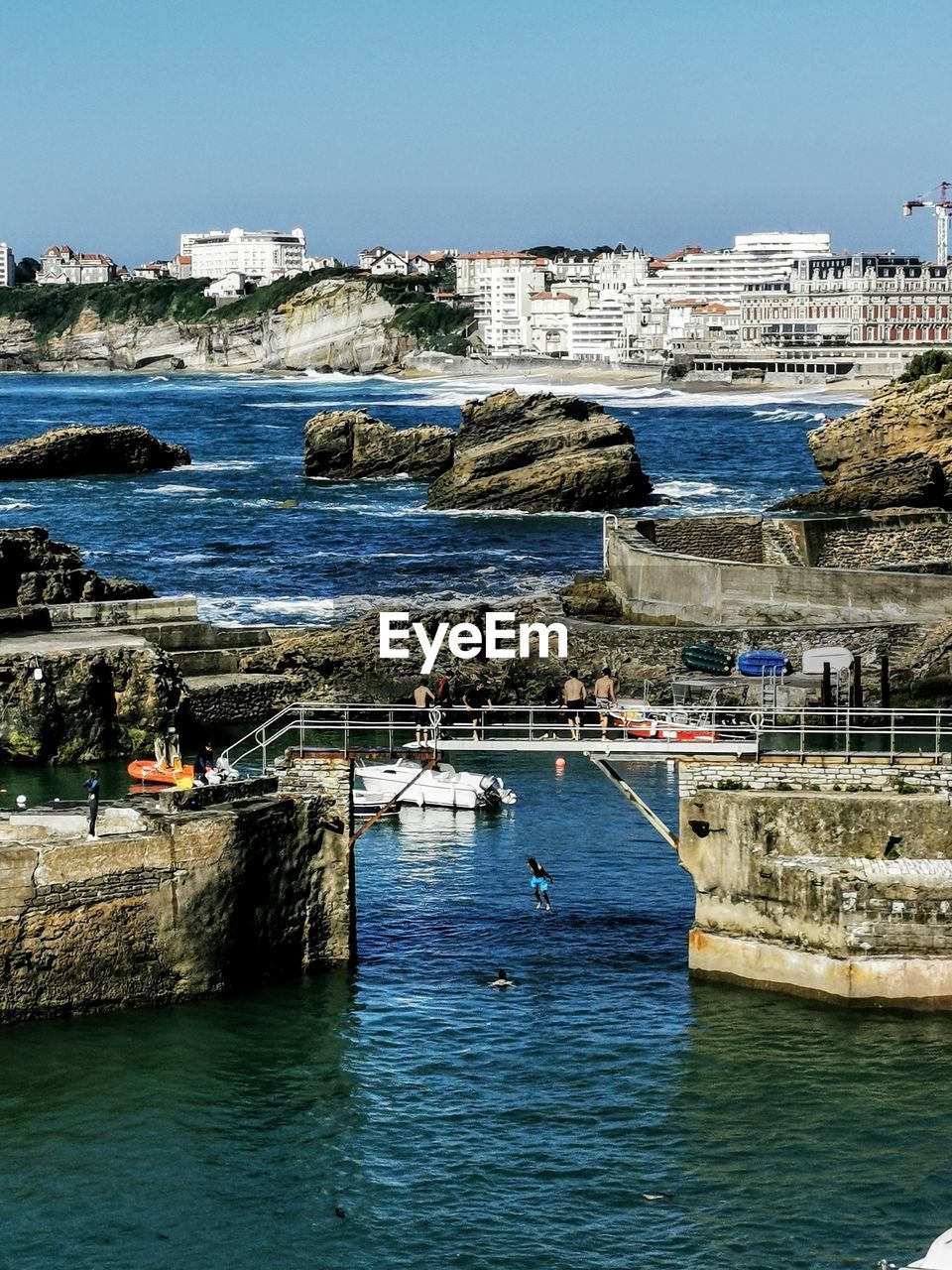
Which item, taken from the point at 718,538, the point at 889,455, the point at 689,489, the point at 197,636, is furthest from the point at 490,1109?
the point at 689,489

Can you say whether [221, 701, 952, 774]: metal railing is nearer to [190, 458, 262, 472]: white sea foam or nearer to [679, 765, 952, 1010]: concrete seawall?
[679, 765, 952, 1010]: concrete seawall

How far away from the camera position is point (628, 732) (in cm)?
4141

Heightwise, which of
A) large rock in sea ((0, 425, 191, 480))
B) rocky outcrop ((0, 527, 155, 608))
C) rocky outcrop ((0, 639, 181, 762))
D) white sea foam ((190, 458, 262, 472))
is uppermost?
large rock in sea ((0, 425, 191, 480))

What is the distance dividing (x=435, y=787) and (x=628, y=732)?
5.05m

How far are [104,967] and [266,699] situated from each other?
2675 centimetres

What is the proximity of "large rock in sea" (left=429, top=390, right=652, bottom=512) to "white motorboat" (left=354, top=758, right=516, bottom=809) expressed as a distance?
63.6m

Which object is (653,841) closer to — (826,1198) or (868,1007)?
(868,1007)

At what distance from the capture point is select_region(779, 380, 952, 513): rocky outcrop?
91000 mm

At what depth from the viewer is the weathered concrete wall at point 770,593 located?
57.2 meters

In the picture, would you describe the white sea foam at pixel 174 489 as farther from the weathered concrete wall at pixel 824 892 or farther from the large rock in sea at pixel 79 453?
the weathered concrete wall at pixel 824 892

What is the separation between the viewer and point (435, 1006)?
30328mm

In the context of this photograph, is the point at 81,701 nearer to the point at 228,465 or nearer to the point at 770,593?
the point at 770,593

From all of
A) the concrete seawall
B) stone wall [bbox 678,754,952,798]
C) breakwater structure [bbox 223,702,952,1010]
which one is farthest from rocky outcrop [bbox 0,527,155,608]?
the concrete seawall

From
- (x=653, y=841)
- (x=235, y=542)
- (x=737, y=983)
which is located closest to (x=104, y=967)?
(x=737, y=983)
